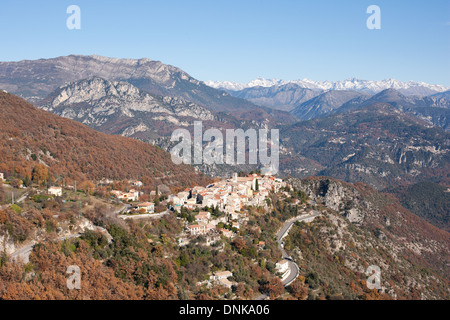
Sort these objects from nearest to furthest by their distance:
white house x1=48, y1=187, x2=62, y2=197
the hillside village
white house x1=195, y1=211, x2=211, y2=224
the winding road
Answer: the winding road
the hillside village
white house x1=48, y1=187, x2=62, y2=197
white house x1=195, y1=211, x2=211, y2=224

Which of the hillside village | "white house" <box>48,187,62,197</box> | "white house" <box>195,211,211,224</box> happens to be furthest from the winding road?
"white house" <box>48,187,62,197</box>

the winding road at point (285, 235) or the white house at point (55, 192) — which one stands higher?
the white house at point (55, 192)

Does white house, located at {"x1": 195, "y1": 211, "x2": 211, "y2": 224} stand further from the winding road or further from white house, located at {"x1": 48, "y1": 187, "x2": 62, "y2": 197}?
white house, located at {"x1": 48, "y1": 187, "x2": 62, "y2": 197}

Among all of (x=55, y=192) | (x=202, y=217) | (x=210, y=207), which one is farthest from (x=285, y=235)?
(x=55, y=192)

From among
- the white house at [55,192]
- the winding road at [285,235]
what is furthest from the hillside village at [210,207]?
the winding road at [285,235]


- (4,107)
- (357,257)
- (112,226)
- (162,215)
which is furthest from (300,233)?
(4,107)

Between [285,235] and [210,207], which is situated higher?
[210,207]

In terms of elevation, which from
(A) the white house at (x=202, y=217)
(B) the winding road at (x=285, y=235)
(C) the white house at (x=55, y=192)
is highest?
(C) the white house at (x=55, y=192)

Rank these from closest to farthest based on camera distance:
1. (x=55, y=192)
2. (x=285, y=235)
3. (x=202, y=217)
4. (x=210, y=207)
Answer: (x=55, y=192) → (x=202, y=217) → (x=210, y=207) → (x=285, y=235)

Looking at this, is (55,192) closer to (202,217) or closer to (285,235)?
(202,217)

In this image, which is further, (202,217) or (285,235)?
(285,235)

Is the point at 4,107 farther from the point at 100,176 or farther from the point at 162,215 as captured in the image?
the point at 162,215

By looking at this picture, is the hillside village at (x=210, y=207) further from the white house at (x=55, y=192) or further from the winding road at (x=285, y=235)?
the winding road at (x=285, y=235)
